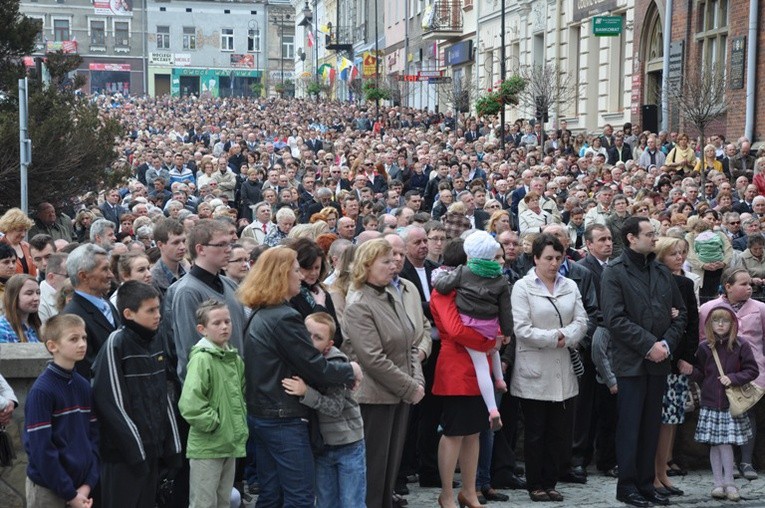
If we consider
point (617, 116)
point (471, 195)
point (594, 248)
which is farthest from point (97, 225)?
point (617, 116)

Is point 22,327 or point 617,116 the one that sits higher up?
point 617,116

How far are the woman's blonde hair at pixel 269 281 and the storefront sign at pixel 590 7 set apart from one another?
84.1 feet

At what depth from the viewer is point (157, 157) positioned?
78.6ft

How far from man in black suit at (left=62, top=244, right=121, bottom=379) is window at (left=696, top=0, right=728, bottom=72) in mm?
20103

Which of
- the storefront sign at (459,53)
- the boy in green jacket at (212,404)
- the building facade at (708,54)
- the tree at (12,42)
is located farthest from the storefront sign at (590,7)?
the boy in green jacket at (212,404)

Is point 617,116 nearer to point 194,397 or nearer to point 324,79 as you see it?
point 194,397

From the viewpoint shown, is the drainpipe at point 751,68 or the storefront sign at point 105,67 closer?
the drainpipe at point 751,68

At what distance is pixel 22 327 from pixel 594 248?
4506 millimetres

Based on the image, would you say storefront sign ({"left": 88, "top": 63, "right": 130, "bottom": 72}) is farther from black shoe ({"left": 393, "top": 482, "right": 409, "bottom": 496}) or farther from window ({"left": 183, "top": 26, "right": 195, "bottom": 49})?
black shoe ({"left": 393, "top": 482, "right": 409, "bottom": 496})

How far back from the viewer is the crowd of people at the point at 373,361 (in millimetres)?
6211

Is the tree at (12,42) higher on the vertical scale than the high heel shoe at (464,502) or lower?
higher

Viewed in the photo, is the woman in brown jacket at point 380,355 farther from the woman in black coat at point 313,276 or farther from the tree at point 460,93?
the tree at point 460,93

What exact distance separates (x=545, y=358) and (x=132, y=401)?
3.24m

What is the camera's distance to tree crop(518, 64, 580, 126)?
29266 millimetres
